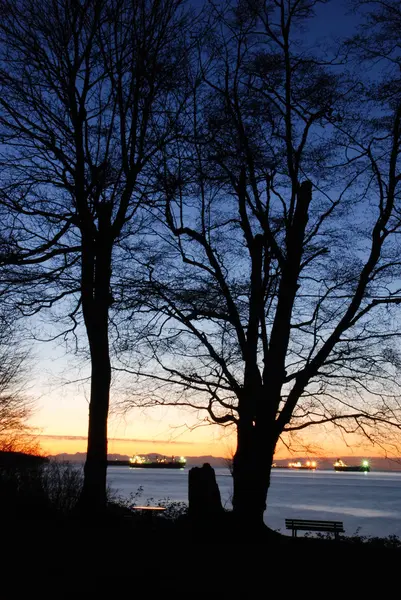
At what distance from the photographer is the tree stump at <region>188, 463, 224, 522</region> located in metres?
11.7

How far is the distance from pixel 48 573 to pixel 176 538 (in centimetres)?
337

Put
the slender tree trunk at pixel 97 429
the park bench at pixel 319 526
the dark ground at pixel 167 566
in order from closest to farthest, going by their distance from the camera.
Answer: the dark ground at pixel 167 566
the slender tree trunk at pixel 97 429
the park bench at pixel 319 526

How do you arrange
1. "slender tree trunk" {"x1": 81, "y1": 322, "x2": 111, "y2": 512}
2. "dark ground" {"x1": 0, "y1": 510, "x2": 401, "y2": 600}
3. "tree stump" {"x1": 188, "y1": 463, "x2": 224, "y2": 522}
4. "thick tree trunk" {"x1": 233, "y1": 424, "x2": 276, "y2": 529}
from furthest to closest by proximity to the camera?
"thick tree trunk" {"x1": 233, "y1": 424, "x2": 276, "y2": 529}, "tree stump" {"x1": 188, "y1": 463, "x2": 224, "y2": 522}, "slender tree trunk" {"x1": 81, "y1": 322, "x2": 111, "y2": 512}, "dark ground" {"x1": 0, "y1": 510, "x2": 401, "y2": 600}

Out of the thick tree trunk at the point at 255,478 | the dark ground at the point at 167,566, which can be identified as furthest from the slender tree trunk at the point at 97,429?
the thick tree trunk at the point at 255,478

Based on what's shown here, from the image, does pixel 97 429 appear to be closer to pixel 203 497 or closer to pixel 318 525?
pixel 203 497

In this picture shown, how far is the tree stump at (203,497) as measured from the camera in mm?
11719

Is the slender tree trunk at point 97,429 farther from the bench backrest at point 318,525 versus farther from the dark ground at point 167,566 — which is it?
the bench backrest at point 318,525

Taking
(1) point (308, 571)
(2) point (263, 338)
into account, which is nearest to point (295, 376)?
(2) point (263, 338)

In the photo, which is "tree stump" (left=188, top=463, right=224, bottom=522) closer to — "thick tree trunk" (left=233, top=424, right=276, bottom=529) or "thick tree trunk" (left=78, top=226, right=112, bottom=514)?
"thick tree trunk" (left=233, top=424, right=276, bottom=529)

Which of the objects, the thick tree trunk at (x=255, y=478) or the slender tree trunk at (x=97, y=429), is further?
the thick tree trunk at (x=255, y=478)

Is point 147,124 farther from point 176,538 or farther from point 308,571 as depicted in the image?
point 308,571

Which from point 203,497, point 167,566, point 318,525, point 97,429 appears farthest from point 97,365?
point 318,525

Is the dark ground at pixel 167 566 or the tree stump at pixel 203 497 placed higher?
the tree stump at pixel 203 497

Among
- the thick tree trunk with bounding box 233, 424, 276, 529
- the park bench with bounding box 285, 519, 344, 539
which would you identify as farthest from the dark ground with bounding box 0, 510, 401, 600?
the park bench with bounding box 285, 519, 344, 539
